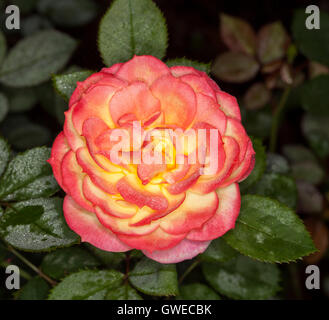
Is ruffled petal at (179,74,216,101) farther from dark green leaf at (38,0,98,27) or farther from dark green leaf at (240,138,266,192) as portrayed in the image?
dark green leaf at (38,0,98,27)

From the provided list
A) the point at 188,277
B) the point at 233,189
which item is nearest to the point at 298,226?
the point at 233,189

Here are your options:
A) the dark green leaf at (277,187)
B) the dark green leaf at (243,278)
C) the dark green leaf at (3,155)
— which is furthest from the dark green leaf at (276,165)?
the dark green leaf at (3,155)

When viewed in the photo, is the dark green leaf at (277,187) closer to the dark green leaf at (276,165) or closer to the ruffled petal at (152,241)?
the dark green leaf at (276,165)

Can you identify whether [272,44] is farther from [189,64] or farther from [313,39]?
[189,64]

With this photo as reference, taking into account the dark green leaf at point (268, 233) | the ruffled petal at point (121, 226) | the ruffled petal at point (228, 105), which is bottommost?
the dark green leaf at point (268, 233)

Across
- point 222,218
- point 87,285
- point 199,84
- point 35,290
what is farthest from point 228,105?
point 35,290

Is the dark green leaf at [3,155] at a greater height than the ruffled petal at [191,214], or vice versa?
the dark green leaf at [3,155]
